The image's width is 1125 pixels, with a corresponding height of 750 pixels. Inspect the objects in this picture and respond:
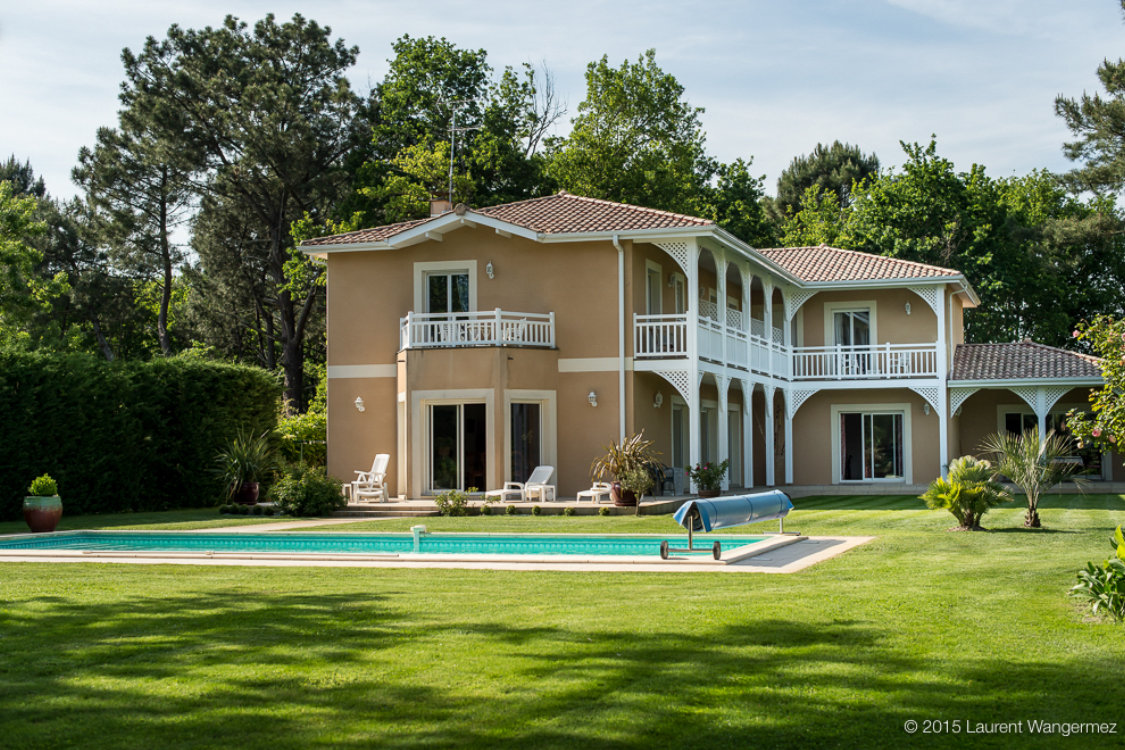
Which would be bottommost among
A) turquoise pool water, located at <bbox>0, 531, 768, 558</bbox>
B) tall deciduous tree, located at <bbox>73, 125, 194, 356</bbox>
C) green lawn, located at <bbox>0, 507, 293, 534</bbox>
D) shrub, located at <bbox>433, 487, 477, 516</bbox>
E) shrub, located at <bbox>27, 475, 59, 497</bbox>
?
turquoise pool water, located at <bbox>0, 531, 768, 558</bbox>

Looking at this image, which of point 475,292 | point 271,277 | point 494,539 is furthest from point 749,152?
point 494,539

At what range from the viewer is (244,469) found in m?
23.9

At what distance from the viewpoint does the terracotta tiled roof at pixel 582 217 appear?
23781 millimetres

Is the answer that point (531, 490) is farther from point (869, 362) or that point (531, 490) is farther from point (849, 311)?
point (849, 311)

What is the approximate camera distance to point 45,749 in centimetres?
504

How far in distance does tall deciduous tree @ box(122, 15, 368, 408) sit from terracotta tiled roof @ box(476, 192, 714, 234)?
54.2 ft

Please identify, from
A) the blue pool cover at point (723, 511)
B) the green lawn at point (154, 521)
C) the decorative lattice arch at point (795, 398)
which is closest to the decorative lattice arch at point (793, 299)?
the decorative lattice arch at point (795, 398)

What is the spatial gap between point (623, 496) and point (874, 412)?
12.7 meters

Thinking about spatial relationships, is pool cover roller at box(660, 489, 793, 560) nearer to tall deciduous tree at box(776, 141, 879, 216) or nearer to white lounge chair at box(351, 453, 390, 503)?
white lounge chair at box(351, 453, 390, 503)

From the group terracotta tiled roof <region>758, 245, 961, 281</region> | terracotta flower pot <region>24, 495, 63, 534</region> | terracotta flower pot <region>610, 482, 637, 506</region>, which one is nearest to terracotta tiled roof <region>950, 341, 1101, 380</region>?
terracotta tiled roof <region>758, 245, 961, 281</region>

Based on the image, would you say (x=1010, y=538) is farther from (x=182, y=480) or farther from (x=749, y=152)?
(x=749, y=152)

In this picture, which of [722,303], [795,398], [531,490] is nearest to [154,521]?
[531,490]

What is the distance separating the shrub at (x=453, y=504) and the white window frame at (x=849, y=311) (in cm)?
1451

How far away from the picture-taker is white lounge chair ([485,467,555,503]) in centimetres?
2197
